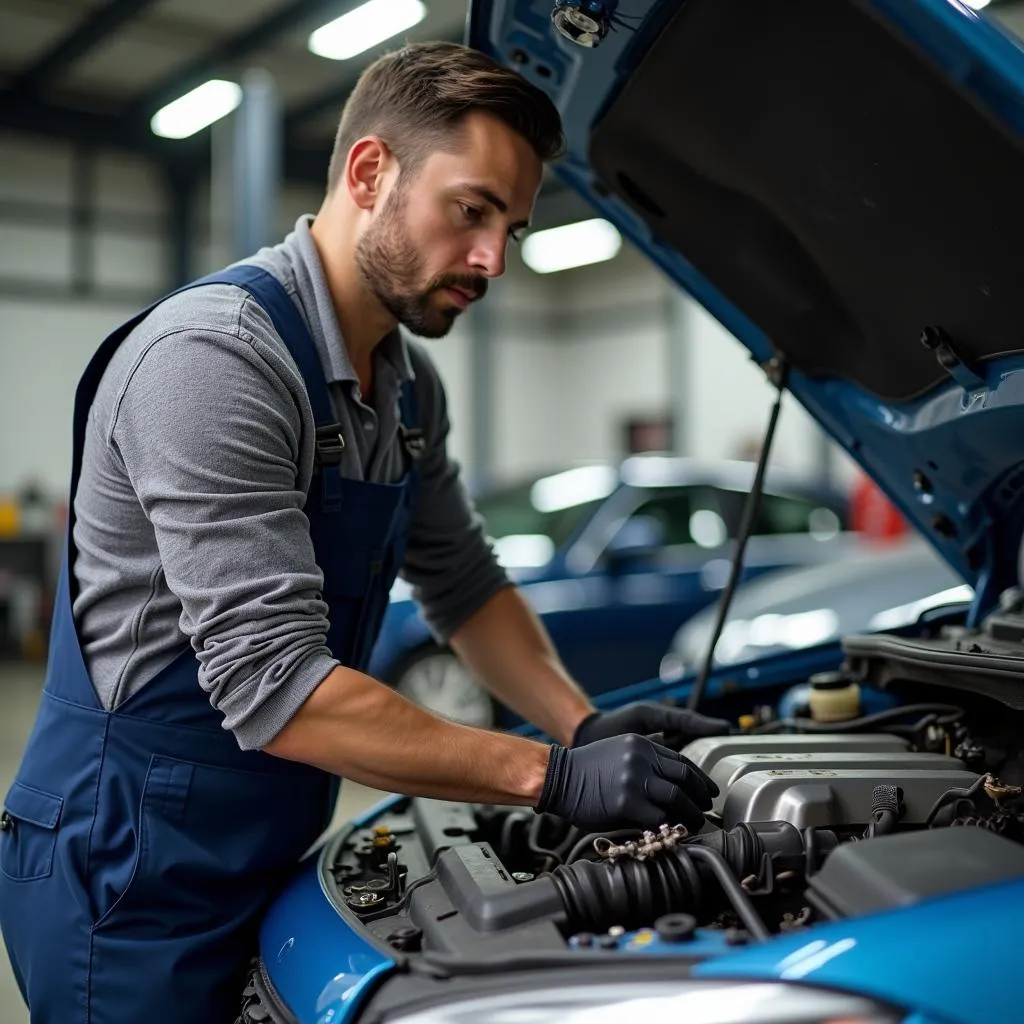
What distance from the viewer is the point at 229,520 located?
49.1 inches

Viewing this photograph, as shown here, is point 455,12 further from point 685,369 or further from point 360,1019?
point 360,1019

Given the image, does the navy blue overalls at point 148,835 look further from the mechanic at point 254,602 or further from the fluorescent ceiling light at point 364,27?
the fluorescent ceiling light at point 364,27

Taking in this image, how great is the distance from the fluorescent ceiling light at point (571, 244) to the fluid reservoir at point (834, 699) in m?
9.81

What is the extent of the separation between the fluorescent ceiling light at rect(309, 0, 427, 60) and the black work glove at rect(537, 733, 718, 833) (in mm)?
6892

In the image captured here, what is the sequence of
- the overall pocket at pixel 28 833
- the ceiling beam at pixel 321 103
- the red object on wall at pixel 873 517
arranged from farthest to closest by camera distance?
the ceiling beam at pixel 321 103 < the red object on wall at pixel 873 517 < the overall pocket at pixel 28 833

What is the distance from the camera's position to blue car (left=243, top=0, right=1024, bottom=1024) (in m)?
0.94

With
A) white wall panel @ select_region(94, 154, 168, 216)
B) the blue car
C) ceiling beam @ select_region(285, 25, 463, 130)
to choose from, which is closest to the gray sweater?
the blue car

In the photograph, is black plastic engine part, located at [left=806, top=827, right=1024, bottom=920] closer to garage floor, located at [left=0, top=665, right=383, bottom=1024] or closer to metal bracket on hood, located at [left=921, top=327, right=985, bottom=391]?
metal bracket on hood, located at [left=921, top=327, right=985, bottom=391]

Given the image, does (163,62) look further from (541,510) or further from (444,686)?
(444,686)

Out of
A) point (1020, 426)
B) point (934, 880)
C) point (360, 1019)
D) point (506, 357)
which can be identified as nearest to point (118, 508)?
point (360, 1019)

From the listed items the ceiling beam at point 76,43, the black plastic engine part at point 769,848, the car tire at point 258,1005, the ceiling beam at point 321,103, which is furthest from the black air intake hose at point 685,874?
the ceiling beam at point 321,103

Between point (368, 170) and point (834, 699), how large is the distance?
41.9 inches

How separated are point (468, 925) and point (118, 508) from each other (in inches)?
26.1

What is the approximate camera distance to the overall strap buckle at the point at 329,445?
1.42 metres
